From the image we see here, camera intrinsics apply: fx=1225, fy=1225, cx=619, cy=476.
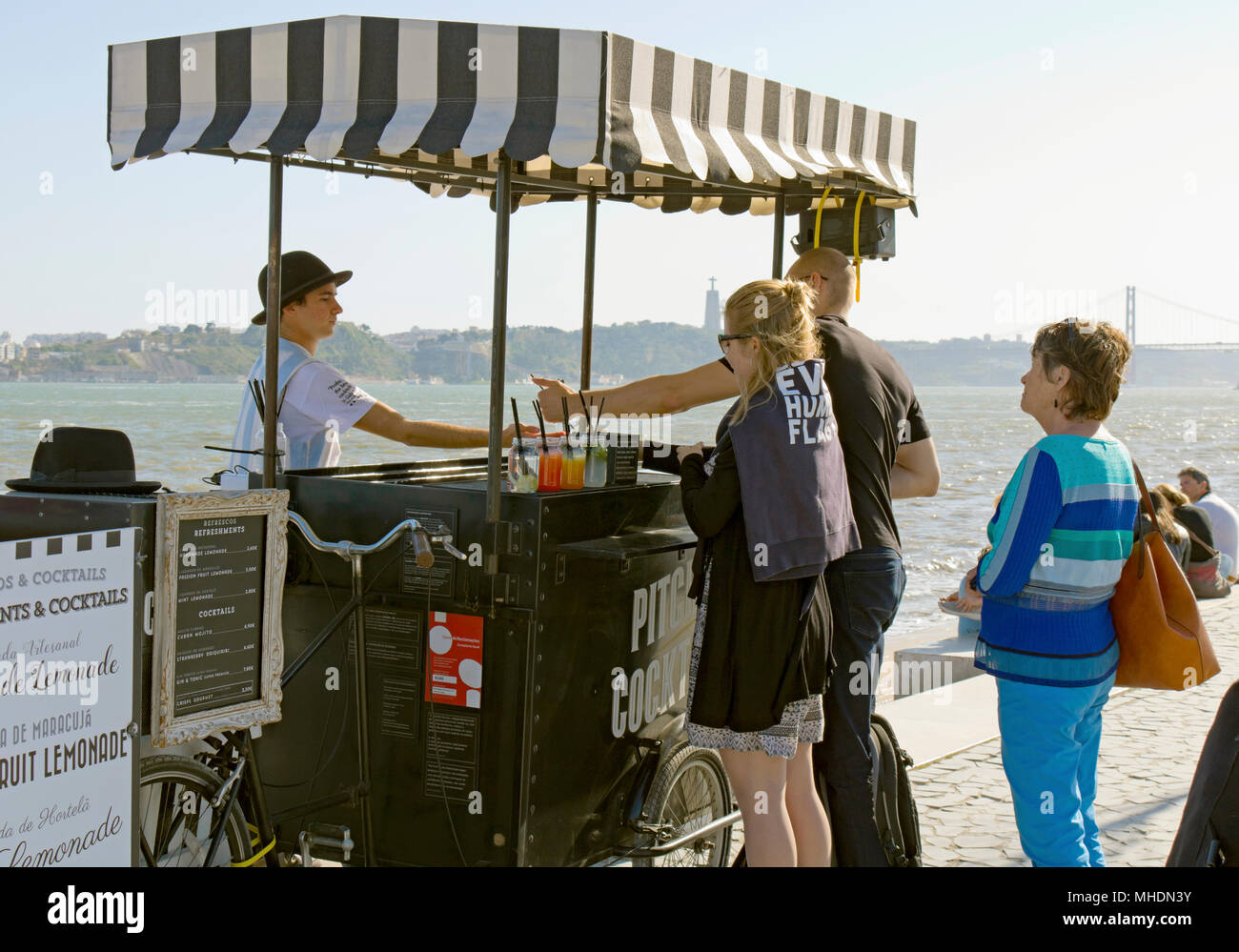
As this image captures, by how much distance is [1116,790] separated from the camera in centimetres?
530

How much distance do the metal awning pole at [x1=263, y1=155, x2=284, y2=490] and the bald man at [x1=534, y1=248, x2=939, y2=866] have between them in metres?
0.80

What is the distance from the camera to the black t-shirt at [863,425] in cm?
341

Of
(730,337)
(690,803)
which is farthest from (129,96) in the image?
(690,803)

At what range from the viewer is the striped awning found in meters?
2.90

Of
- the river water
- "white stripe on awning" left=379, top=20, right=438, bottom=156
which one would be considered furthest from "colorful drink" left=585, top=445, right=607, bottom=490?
the river water

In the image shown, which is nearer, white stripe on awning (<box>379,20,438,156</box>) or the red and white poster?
white stripe on awning (<box>379,20,438,156</box>)

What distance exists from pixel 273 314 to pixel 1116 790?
402 centimetres

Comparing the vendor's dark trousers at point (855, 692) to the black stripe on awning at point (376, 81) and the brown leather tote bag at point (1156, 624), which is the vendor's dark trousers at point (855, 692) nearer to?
the brown leather tote bag at point (1156, 624)

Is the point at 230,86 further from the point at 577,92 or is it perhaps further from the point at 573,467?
the point at 573,467

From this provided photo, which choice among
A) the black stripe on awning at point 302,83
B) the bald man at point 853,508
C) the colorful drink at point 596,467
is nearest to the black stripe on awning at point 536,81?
the black stripe on awning at point 302,83

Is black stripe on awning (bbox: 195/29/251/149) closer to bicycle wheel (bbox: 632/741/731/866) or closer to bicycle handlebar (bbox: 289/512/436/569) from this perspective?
bicycle handlebar (bbox: 289/512/436/569)

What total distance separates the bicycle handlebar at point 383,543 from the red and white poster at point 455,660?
0.18 metres
